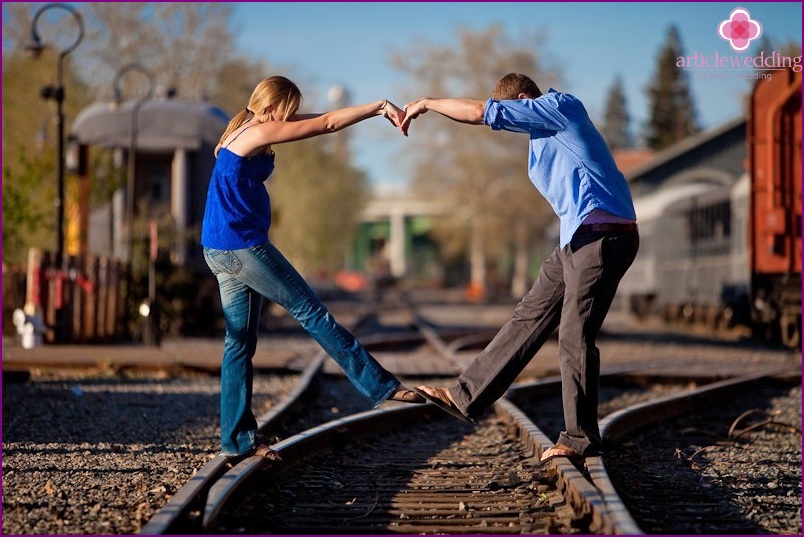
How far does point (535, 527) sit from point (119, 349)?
10019mm

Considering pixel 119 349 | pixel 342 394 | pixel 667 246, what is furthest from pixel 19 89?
pixel 342 394

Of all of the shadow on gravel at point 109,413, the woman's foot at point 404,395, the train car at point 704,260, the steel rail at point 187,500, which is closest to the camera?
the steel rail at point 187,500

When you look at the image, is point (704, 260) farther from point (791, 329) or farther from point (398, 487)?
point (398, 487)

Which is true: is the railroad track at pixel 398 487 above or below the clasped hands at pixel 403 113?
below

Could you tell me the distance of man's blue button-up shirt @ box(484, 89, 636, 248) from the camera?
5527mm

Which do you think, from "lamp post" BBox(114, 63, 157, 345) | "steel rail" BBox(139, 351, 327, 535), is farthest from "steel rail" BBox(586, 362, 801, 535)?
"lamp post" BBox(114, 63, 157, 345)

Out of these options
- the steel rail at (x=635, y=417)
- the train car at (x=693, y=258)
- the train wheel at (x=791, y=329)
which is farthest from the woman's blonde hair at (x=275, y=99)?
the train car at (x=693, y=258)

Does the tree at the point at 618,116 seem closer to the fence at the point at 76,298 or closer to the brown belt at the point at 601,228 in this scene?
the fence at the point at 76,298

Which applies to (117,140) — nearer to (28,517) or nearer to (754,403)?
(754,403)

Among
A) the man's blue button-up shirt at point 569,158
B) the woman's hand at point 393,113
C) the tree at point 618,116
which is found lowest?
the man's blue button-up shirt at point 569,158

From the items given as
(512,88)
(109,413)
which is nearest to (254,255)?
(512,88)

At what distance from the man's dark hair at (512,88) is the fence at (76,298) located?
1007 centimetres

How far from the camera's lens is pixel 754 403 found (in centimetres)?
1070

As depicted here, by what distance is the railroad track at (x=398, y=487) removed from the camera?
471 cm
